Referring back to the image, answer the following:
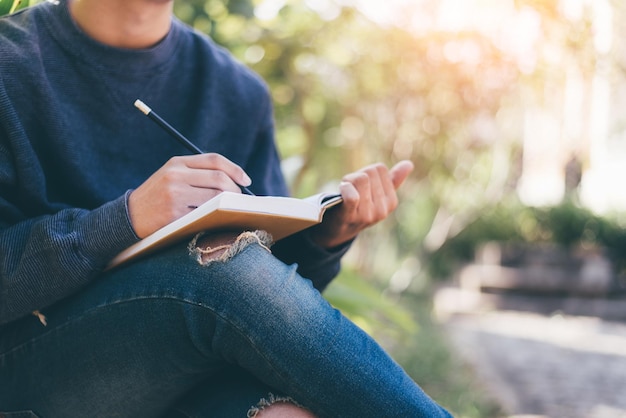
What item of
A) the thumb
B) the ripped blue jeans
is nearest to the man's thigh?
the ripped blue jeans

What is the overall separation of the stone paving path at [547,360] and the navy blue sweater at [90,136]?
7.57ft

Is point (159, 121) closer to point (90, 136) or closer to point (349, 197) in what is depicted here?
point (90, 136)

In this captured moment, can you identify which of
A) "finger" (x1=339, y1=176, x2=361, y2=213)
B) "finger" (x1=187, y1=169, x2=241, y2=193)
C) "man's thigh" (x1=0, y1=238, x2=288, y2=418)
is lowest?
"man's thigh" (x1=0, y1=238, x2=288, y2=418)

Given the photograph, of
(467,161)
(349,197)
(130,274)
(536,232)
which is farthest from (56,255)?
(536,232)

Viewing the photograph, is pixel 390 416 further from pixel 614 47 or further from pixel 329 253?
pixel 614 47

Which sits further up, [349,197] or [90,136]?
[349,197]

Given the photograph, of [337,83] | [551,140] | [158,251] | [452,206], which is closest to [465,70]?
[337,83]

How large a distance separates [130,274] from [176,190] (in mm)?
147

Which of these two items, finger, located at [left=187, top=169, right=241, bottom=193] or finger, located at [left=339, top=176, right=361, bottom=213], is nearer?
finger, located at [left=187, top=169, right=241, bottom=193]

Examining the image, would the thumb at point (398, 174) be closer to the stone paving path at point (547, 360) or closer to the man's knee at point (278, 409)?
the man's knee at point (278, 409)

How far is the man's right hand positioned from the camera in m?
1.12

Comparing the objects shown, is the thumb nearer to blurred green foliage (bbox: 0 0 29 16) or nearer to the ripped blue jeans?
the ripped blue jeans

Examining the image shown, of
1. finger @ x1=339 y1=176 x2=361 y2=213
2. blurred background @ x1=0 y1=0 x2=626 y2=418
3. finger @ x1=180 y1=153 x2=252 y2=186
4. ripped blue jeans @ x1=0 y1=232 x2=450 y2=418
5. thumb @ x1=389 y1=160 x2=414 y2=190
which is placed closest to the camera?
ripped blue jeans @ x1=0 y1=232 x2=450 y2=418

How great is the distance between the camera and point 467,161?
20.3 ft
